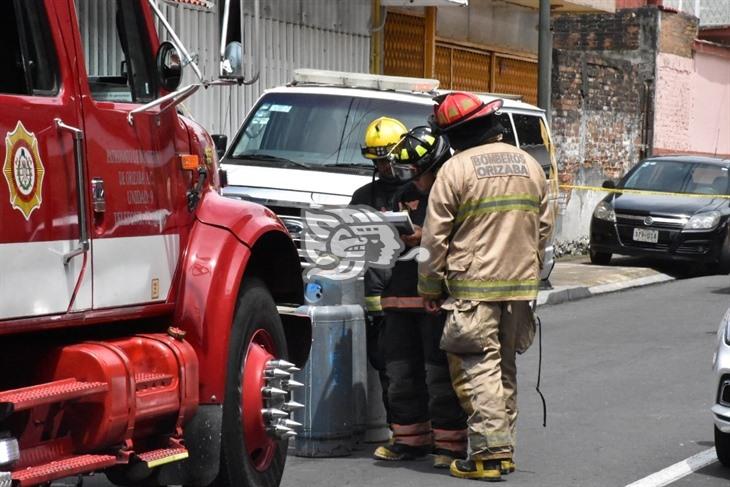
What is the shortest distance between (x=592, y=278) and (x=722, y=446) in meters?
11.4

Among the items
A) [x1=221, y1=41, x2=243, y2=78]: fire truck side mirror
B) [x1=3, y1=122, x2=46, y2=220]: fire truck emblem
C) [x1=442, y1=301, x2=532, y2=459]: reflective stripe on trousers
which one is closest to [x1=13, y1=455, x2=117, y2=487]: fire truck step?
[x1=3, y1=122, x2=46, y2=220]: fire truck emblem

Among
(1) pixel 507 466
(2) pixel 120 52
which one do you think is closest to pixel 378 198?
(1) pixel 507 466

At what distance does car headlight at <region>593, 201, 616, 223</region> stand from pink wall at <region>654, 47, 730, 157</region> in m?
9.80

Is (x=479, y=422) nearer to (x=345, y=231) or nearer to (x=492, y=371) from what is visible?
(x=492, y=371)

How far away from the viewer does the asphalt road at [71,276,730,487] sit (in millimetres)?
8055

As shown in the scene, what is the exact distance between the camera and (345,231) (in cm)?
919

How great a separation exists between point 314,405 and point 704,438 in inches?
96.7

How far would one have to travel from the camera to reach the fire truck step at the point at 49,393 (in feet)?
16.6

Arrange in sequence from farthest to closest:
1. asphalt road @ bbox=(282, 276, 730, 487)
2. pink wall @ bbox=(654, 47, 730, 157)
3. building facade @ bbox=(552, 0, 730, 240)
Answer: pink wall @ bbox=(654, 47, 730, 157)
building facade @ bbox=(552, 0, 730, 240)
asphalt road @ bbox=(282, 276, 730, 487)

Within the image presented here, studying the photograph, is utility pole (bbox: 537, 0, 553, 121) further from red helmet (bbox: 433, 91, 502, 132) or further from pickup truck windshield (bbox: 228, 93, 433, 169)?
red helmet (bbox: 433, 91, 502, 132)

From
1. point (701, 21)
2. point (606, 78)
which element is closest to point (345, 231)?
point (606, 78)

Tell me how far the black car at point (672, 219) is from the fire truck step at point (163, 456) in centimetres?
1538

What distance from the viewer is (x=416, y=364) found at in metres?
8.43

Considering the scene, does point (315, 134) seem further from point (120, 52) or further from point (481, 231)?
point (120, 52)
